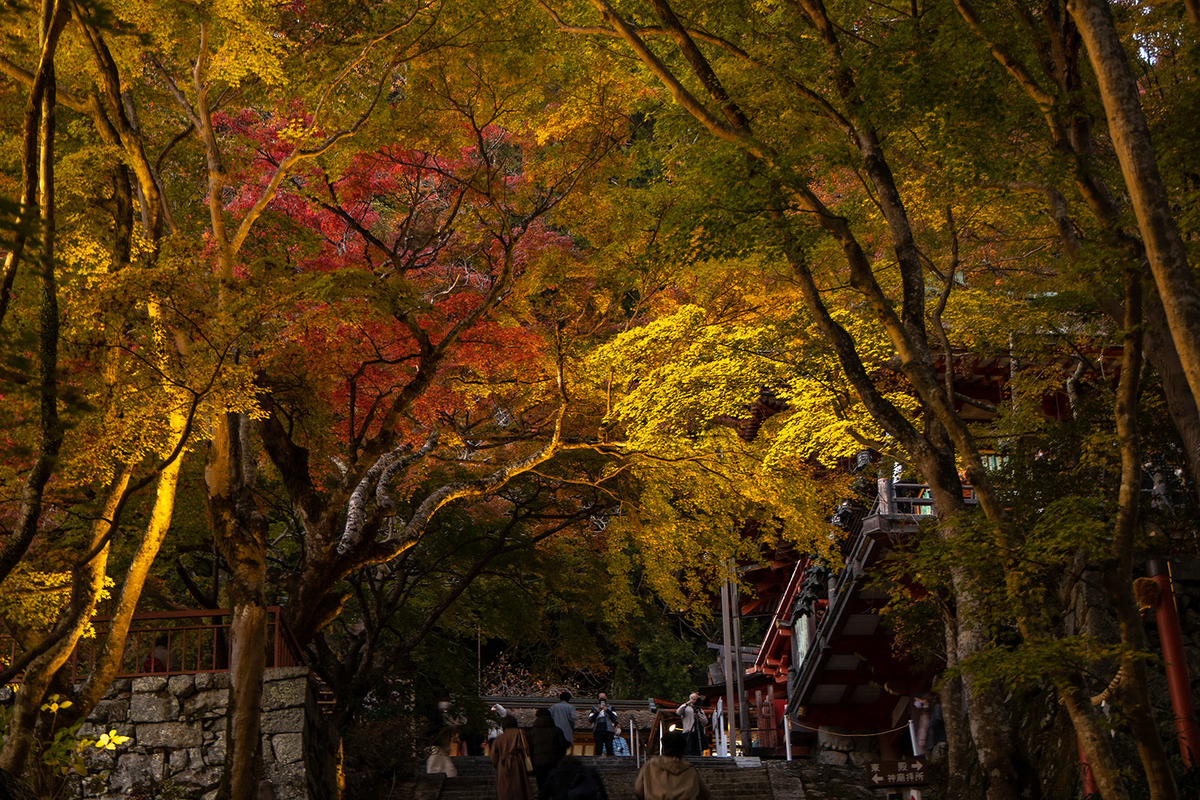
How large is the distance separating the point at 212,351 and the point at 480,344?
5.98 metres

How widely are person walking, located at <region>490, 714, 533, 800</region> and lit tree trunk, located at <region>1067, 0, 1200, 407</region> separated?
7.48 m

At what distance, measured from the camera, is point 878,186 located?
8508 millimetres

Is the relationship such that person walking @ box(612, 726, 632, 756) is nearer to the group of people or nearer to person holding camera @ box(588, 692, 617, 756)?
person holding camera @ box(588, 692, 617, 756)

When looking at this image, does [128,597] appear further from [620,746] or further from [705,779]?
[620,746]

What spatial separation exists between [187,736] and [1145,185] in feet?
36.8

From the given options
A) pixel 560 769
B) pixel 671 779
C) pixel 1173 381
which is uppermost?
pixel 1173 381

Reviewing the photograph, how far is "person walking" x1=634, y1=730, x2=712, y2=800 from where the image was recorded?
7.60 meters

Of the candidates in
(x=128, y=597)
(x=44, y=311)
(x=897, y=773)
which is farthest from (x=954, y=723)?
(x=44, y=311)

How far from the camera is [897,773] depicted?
10.4 m

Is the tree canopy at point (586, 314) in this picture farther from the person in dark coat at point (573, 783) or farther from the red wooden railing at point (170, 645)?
the person in dark coat at point (573, 783)

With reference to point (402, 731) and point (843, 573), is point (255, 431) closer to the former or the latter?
point (402, 731)

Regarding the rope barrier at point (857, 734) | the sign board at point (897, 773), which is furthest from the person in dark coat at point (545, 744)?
the rope barrier at point (857, 734)

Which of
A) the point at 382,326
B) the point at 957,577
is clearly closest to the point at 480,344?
the point at 382,326

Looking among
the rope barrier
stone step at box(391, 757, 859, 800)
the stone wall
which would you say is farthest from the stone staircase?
the stone wall
